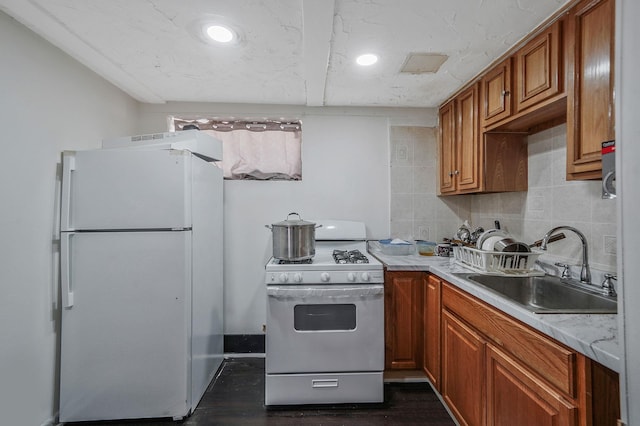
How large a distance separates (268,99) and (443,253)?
1.99 meters

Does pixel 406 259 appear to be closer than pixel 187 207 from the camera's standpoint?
No

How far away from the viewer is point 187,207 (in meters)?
1.65

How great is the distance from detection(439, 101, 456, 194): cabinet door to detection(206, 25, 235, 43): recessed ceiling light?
179cm

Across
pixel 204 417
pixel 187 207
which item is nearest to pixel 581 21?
pixel 187 207

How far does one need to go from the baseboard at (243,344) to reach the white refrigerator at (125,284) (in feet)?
2.56

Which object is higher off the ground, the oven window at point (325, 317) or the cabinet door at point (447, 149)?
the cabinet door at point (447, 149)

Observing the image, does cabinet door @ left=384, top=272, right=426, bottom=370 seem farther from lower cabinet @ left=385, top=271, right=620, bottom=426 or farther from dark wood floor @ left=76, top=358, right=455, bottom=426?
dark wood floor @ left=76, top=358, right=455, bottom=426

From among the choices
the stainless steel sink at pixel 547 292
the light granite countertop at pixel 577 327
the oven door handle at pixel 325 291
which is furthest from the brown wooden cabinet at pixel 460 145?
the oven door handle at pixel 325 291

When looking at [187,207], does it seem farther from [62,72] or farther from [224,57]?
[62,72]

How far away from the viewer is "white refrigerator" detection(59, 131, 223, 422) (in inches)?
62.4

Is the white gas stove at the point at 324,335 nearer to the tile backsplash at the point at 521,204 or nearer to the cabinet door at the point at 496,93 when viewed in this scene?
the tile backsplash at the point at 521,204

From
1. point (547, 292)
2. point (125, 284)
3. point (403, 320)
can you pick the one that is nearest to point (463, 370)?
point (403, 320)

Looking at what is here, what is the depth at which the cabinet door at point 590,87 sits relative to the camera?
1068 millimetres

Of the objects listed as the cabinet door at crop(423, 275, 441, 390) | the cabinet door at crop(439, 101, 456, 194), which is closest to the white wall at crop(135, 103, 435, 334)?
the cabinet door at crop(439, 101, 456, 194)
